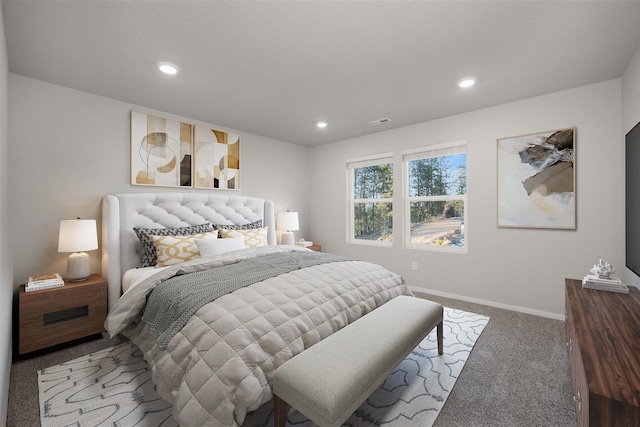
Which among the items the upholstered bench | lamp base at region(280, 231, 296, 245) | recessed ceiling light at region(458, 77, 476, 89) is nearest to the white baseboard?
lamp base at region(280, 231, 296, 245)

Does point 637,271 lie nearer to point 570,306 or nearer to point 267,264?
point 570,306

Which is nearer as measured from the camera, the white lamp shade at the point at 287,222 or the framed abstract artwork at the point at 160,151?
the framed abstract artwork at the point at 160,151

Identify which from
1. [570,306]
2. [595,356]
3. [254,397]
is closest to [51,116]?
[254,397]

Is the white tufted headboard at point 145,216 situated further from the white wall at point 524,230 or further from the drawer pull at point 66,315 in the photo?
the white wall at point 524,230

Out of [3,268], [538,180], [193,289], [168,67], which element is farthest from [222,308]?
[538,180]

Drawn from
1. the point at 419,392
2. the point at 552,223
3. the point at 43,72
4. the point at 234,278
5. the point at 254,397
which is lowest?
the point at 419,392

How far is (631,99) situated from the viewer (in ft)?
7.52

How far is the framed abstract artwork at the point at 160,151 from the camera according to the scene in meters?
3.13

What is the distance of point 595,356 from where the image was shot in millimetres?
1177

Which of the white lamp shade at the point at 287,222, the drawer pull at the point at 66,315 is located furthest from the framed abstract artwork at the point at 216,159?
the drawer pull at the point at 66,315

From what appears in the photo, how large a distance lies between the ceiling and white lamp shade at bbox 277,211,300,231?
177cm

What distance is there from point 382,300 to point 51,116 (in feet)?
11.2

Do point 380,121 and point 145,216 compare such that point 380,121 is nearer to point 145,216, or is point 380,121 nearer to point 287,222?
point 287,222

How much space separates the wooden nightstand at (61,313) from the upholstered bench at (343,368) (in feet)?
6.89
